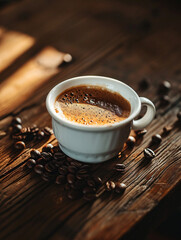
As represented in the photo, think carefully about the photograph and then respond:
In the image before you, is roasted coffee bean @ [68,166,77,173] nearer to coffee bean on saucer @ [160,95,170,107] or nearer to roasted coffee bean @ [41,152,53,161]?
roasted coffee bean @ [41,152,53,161]

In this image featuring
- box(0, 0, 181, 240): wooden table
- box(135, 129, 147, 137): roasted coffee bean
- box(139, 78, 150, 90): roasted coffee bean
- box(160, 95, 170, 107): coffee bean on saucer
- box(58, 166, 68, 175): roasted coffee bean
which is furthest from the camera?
box(139, 78, 150, 90): roasted coffee bean

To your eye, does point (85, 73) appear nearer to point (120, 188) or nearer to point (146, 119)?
point (146, 119)

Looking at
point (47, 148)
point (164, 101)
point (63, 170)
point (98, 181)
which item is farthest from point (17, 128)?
point (164, 101)

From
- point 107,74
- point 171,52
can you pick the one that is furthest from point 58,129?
point 171,52

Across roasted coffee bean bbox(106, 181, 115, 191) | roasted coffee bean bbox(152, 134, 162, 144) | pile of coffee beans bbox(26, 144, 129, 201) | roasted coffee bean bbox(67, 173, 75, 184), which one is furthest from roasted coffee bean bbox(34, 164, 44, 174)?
roasted coffee bean bbox(152, 134, 162, 144)

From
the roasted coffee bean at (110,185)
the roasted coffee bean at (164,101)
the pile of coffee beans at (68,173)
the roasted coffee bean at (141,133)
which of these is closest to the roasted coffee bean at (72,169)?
the pile of coffee beans at (68,173)

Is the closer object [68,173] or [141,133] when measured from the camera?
[68,173]

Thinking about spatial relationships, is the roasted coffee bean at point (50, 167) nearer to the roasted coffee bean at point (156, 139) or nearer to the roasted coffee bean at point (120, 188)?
the roasted coffee bean at point (120, 188)

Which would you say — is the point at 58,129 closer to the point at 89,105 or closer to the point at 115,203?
the point at 89,105
